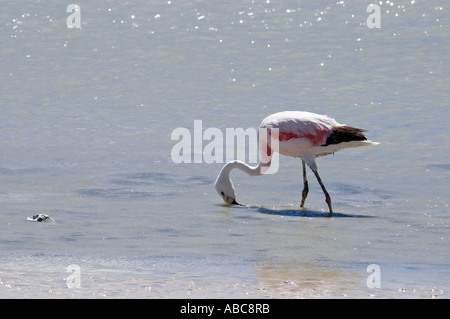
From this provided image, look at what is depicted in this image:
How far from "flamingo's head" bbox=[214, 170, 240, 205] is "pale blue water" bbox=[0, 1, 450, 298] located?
16 cm

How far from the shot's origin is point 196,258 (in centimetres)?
973

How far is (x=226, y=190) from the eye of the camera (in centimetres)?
1288

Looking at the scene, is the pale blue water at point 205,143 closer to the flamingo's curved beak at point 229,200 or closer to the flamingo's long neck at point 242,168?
the flamingo's curved beak at point 229,200

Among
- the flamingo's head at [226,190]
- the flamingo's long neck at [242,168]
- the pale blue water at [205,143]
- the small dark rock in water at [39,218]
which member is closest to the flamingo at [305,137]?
the flamingo's head at [226,190]

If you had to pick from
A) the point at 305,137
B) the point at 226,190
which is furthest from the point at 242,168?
the point at 305,137

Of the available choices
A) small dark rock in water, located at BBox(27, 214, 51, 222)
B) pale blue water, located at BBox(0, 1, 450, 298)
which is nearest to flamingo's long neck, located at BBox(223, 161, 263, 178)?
pale blue water, located at BBox(0, 1, 450, 298)

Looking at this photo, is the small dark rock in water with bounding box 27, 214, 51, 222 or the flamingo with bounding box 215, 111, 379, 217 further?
the flamingo with bounding box 215, 111, 379, 217

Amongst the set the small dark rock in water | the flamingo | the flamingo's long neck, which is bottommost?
the small dark rock in water

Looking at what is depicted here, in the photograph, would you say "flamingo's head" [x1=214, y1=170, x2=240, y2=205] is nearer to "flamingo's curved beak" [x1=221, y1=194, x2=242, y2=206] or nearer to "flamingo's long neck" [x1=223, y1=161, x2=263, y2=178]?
"flamingo's curved beak" [x1=221, y1=194, x2=242, y2=206]

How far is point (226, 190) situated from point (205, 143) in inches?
138

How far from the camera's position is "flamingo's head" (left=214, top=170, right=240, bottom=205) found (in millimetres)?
12828

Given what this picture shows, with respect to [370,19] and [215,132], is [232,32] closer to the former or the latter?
[370,19]

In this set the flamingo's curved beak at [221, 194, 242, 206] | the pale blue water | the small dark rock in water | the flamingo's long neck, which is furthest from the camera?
the flamingo's long neck

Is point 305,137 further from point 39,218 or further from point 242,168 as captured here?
point 39,218
